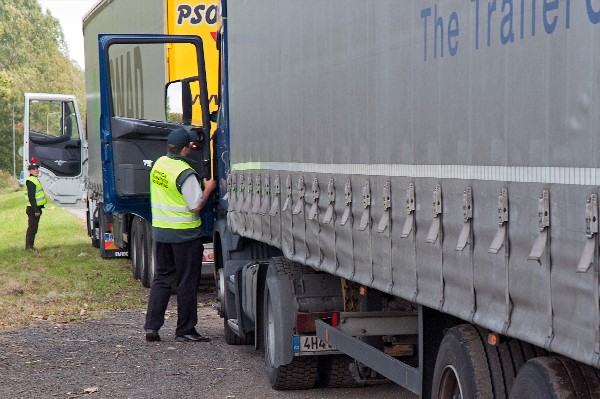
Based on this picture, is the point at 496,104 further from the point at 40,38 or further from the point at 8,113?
the point at 40,38

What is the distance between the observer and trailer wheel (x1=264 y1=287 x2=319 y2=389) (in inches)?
353

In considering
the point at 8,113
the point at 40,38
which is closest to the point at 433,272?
the point at 8,113

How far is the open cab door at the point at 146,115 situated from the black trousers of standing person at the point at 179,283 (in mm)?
422

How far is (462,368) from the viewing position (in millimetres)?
5359

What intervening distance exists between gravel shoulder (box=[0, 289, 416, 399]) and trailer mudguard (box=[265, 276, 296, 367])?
427 mm

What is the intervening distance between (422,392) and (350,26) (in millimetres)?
2094

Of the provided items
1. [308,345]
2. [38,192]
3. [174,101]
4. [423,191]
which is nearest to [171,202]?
[174,101]

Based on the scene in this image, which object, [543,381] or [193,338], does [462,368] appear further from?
[193,338]

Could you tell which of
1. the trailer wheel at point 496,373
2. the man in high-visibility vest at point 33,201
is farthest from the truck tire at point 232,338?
the man in high-visibility vest at point 33,201

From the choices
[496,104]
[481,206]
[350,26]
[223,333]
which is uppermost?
[350,26]

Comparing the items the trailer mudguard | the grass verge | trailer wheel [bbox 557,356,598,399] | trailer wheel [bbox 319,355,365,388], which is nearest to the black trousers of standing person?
the grass verge

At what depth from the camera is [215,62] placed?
15.0m

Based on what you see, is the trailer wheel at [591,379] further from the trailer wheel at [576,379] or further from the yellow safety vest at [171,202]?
the yellow safety vest at [171,202]

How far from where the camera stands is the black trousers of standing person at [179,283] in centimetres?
1158
